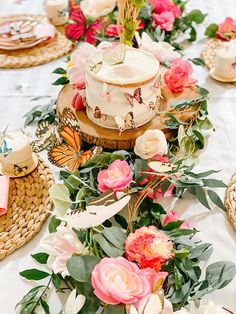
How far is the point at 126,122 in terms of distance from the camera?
30.5 inches

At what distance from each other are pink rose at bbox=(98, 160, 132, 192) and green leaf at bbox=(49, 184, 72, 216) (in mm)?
58

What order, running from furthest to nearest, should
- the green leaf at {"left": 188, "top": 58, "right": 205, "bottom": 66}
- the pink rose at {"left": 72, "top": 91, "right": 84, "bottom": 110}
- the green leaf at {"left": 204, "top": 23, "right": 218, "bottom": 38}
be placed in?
the green leaf at {"left": 204, "top": 23, "right": 218, "bottom": 38} → the green leaf at {"left": 188, "top": 58, "right": 205, "bottom": 66} → the pink rose at {"left": 72, "top": 91, "right": 84, "bottom": 110}

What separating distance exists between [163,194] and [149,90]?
19 cm

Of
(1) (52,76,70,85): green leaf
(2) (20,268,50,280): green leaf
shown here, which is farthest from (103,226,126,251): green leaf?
(1) (52,76,70,85): green leaf

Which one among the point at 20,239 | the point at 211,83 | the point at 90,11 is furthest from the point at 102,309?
the point at 90,11

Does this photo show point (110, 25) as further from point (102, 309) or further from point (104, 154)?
point (102, 309)

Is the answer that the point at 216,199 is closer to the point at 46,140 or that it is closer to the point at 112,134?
the point at 112,134

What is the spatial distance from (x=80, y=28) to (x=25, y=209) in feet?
2.11

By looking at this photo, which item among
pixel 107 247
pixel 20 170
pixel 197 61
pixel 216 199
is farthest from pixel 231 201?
pixel 197 61

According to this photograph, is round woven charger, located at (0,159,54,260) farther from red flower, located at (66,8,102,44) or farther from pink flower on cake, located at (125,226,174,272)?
red flower, located at (66,8,102,44)

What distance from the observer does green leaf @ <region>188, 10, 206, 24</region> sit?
4.12 feet

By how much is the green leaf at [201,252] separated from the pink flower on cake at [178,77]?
1.23 feet

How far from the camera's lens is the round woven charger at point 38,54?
113cm

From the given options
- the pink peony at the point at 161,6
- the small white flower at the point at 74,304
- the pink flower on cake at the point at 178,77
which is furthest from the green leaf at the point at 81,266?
the pink peony at the point at 161,6
